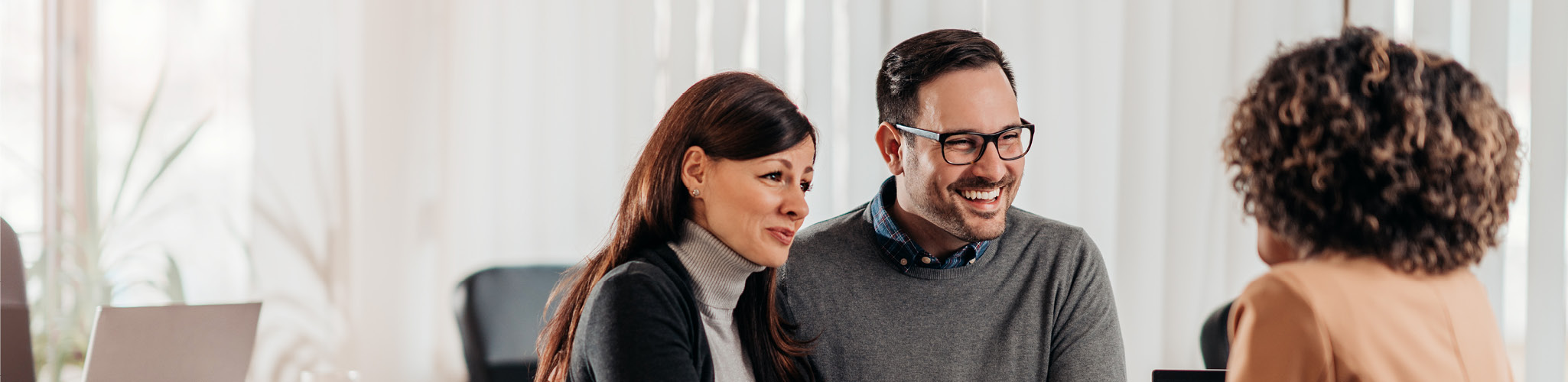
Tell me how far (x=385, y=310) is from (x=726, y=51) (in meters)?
1.22

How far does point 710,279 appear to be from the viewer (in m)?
1.15

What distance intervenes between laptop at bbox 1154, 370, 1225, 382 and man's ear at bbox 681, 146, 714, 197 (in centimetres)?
74

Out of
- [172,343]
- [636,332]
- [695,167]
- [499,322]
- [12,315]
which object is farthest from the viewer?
[499,322]

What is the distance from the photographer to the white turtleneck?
3.76ft

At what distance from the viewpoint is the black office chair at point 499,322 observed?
2.09 meters

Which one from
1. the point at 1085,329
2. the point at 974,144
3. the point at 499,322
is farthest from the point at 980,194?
the point at 499,322

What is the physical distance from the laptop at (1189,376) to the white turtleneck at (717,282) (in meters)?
0.62

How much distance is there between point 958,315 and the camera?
58.8 inches

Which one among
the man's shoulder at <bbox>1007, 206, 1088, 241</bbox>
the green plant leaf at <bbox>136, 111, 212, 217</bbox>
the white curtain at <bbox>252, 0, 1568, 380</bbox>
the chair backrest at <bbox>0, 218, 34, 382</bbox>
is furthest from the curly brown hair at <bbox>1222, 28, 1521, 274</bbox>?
the green plant leaf at <bbox>136, 111, 212, 217</bbox>

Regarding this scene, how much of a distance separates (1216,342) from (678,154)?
1.53m

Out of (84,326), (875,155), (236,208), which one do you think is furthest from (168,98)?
(875,155)

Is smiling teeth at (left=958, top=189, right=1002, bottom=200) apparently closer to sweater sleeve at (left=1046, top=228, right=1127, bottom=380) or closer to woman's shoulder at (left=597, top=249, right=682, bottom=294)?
sweater sleeve at (left=1046, top=228, right=1127, bottom=380)

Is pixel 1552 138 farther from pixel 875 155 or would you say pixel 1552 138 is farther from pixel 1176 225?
pixel 875 155

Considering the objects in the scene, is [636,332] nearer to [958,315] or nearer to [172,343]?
[958,315]
